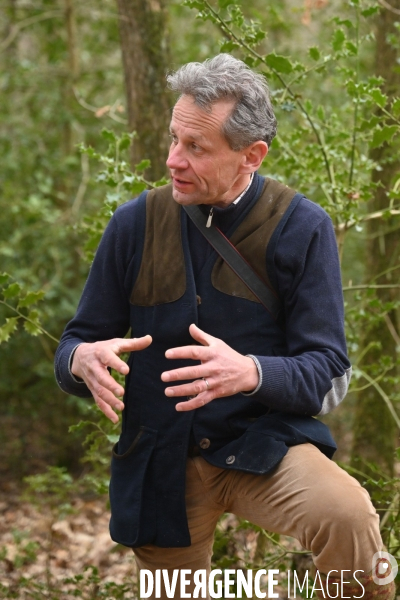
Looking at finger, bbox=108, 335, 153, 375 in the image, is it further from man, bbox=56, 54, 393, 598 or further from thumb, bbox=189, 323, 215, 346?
thumb, bbox=189, 323, 215, 346

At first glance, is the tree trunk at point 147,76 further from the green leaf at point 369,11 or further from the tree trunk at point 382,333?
the tree trunk at point 382,333

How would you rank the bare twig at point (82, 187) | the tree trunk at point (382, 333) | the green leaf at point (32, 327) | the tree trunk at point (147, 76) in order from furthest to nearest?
the bare twig at point (82, 187) < the tree trunk at point (382, 333) < the tree trunk at point (147, 76) < the green leaf at point (32, 327)

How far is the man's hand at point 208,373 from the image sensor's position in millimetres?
2287

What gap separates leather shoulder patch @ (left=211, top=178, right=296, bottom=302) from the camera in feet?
9.04

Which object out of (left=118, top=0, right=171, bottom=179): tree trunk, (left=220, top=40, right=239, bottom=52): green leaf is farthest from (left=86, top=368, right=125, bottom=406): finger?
(left=118, top=0, right=171, bottom=179): tree trunk

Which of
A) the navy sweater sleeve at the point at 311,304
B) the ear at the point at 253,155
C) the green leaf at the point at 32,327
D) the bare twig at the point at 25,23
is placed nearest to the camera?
the navy sweater sleeve at the point at 311,304

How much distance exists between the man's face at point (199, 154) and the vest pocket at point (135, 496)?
2.84 feet

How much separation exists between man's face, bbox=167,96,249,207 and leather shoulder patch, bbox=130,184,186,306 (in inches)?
4.8

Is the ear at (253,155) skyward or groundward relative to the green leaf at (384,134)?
groundward

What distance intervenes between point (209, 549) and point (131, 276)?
1.07 meters

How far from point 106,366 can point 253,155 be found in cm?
98

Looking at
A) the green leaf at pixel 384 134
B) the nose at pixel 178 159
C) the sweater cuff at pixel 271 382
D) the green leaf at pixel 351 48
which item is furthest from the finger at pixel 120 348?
the green leaf at pixel 351 48

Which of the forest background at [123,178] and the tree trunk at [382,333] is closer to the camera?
the forest background at [123,178]

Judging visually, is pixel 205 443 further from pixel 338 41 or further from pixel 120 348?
pixel 338 41
